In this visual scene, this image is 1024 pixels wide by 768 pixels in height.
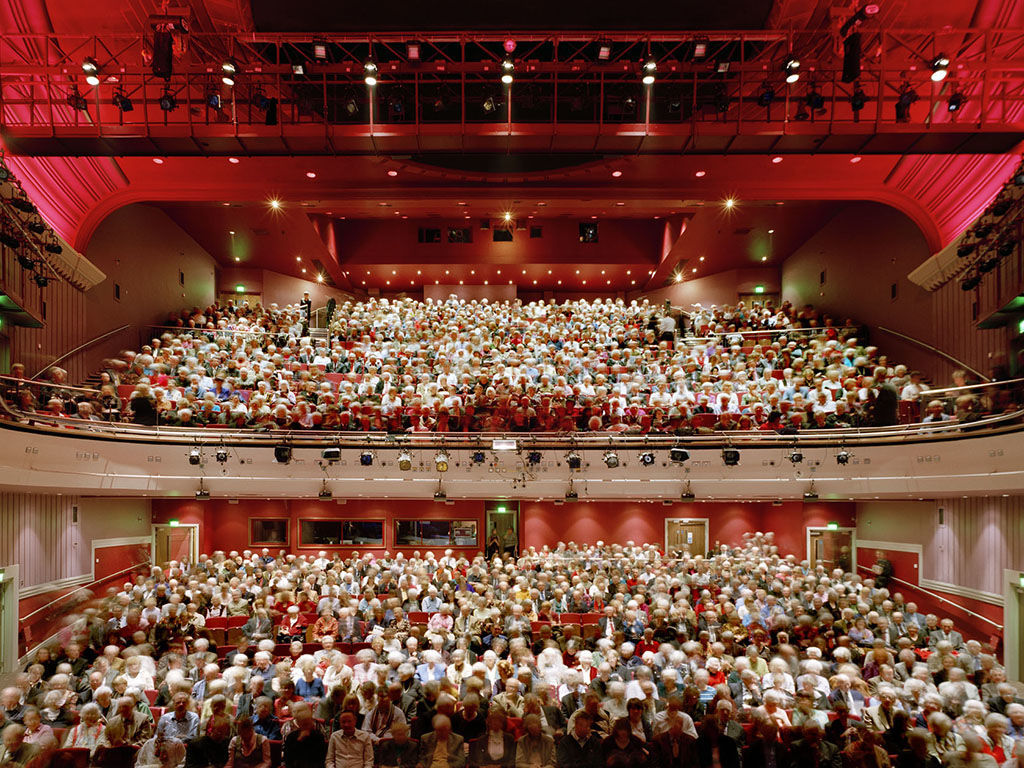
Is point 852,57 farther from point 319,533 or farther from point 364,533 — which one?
point 319,533

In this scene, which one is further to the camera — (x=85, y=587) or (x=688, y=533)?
(x=688, y=533)

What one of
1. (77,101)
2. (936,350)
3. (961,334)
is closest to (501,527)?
(936,350)

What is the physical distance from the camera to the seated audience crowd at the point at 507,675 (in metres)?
5.45

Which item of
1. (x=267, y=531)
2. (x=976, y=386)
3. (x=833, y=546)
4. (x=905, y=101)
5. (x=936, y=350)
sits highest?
(x=905, y=101)

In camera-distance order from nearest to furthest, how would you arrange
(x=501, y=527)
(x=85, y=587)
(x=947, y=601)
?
(x=947, y=601), (x=85, y=587), (x=501, y=527)

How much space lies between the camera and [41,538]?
38.7ft

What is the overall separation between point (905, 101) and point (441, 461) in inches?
366

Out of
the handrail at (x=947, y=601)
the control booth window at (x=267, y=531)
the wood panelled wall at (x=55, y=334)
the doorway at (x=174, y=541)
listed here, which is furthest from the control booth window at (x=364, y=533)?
the handrail at (x=947, y=601)

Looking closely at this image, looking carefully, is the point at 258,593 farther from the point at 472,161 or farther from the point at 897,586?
the point at 897,586

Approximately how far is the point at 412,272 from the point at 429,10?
530 inches

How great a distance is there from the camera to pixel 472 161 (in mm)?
17297

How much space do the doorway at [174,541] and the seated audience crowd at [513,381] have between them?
11.2 feet

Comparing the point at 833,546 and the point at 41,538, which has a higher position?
the point at 41,538

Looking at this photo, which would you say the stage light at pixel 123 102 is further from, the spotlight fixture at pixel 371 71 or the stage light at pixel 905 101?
the stage light at pixel 905 101
